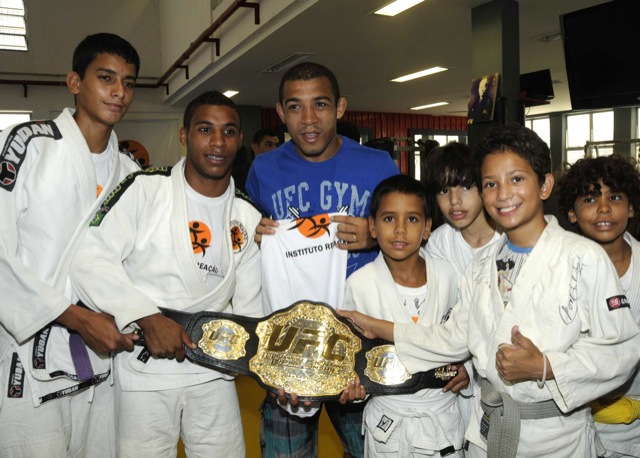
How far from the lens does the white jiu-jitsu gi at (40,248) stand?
1.71 m

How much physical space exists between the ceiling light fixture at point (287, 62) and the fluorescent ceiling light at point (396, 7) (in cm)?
180

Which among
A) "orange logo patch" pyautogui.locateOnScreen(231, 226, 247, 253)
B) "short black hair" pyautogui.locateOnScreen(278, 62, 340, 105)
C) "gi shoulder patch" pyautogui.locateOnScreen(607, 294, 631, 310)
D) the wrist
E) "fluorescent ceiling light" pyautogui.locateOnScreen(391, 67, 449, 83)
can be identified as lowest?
the wrist

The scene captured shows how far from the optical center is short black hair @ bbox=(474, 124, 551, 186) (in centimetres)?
162

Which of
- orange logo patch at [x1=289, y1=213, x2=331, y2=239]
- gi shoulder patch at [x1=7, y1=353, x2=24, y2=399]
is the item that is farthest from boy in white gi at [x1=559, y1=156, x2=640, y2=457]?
gi shoulder patch at [x1=7, y1=353, x2=24, y2=399]

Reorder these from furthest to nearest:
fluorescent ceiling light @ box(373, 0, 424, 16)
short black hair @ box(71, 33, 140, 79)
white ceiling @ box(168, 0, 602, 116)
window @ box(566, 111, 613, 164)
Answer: window @ box(566, 111, 613, 164) → white ceiling @ box(168, 0, 602, 116) → fluorescent ceiling light @ box(373, 0, 424, 16) → short black hair @ box(71, 33, 140, 79)

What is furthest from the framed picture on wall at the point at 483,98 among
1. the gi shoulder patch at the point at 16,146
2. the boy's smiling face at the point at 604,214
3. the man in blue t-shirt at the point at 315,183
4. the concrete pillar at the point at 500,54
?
the gi shoulder patch at the point at 16,146

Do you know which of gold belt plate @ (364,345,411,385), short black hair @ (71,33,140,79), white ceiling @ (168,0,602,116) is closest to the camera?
gold belt plate @ (364,345,411,385)

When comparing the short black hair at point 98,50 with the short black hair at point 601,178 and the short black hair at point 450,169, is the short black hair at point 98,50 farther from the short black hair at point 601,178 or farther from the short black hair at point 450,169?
the short black hair at point 601,178

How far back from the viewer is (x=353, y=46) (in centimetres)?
670

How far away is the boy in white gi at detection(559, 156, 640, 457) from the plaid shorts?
908 mm

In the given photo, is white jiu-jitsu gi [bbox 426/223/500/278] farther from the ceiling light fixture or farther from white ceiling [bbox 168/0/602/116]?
the ceiling light fixture

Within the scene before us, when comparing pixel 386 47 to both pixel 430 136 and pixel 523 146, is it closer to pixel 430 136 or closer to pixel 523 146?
pixel 523 146

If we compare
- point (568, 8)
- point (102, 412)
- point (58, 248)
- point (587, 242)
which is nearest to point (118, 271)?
point (58, 248)

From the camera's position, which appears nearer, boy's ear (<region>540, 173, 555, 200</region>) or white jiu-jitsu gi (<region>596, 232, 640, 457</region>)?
boy's ear (<region>540, 173, 555, 200</region>)
